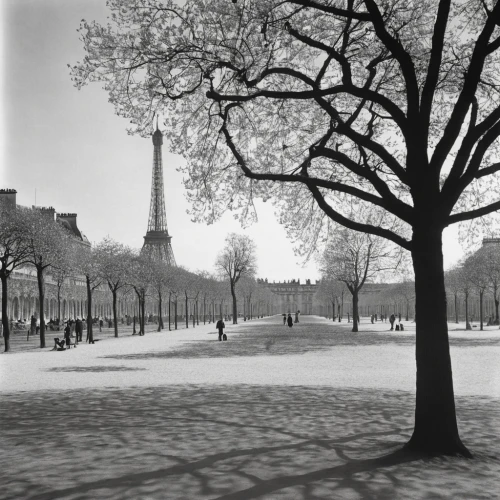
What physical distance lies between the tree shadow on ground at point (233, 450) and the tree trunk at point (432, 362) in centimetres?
38

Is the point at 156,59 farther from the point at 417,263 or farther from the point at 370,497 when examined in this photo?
the point at 370,497

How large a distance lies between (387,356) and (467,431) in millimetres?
16918

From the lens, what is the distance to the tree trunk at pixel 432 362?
8.59 m

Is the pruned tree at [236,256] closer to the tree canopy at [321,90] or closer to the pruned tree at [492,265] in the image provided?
the pruned tree at [492,265]

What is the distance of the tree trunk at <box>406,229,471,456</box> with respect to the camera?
338 inches

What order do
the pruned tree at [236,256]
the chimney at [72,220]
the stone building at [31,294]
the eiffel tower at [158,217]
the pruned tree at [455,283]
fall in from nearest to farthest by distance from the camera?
the stone building at [31,294]
the pruned tree at [455,283]
the pruned tree at [236,256]
the chimney at [72,220]
the eiffel tower at [158,217]

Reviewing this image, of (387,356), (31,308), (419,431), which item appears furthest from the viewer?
(31,308)

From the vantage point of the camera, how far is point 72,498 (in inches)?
259

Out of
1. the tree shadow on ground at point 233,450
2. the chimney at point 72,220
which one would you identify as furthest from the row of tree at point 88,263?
the chimney at point 72,220

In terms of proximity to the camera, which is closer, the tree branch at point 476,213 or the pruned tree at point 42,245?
the tree branch at point 476,213

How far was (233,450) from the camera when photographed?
878cm

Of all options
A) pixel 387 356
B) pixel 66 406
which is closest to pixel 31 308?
pixel 387 356

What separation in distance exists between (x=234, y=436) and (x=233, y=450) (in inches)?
38.3

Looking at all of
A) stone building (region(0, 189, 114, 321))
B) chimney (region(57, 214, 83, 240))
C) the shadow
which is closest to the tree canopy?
the shadow
